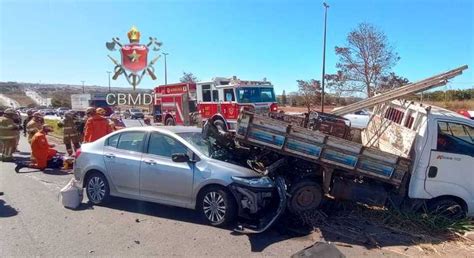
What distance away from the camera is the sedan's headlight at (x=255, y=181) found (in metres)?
5.39

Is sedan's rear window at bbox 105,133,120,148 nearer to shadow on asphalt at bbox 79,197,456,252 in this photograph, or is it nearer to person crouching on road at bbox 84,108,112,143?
shadow on asphalt at bbox 79,197,456,252

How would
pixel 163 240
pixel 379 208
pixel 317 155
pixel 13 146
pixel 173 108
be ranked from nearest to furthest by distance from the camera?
pixel 163 240, pixel 317 155, pixel 379 208, pixel 13 146, pixel 173 108

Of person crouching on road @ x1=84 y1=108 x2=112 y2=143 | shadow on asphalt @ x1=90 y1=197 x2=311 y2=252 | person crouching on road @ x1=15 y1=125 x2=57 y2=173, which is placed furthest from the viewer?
person crouching on road @ x1=15 y1=125 x2=57 y2=173

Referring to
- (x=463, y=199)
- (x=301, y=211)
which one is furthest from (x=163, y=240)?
(x=463, y=199)

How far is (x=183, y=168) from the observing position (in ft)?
19.0

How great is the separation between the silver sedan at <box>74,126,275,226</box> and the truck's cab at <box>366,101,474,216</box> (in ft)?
7.82

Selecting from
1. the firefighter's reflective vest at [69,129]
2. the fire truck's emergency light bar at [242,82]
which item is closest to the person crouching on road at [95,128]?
the firefighter's reflective vest at [69,129]

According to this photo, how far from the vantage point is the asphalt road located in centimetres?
473

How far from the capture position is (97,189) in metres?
6.63

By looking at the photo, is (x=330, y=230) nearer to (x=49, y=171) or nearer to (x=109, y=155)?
(x=109, y=155)

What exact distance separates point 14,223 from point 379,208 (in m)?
5.77

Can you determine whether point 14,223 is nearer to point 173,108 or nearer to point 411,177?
point 411,177

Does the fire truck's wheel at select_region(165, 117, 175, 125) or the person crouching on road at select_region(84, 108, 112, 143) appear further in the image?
the fire truck's wheel at select_region(165, 117, 175, 125)

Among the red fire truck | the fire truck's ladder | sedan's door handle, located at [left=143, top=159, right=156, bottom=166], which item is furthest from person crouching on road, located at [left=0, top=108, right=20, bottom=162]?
the fire truck's ladder
